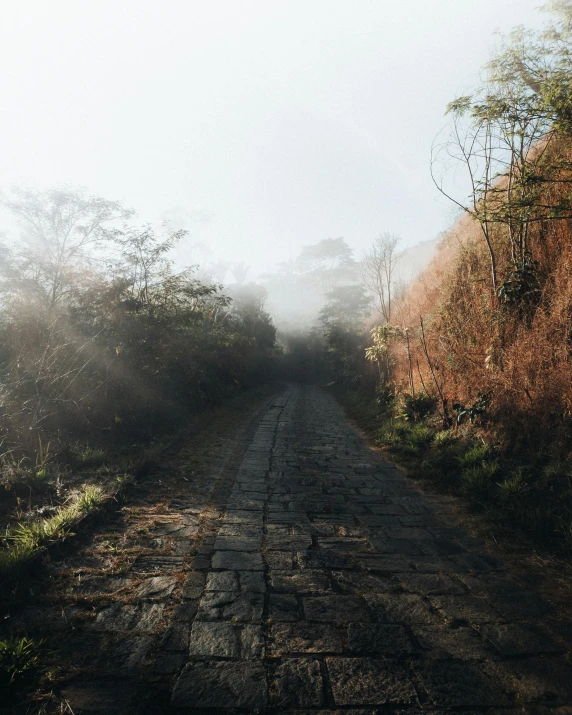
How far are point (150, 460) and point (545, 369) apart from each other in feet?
18.7

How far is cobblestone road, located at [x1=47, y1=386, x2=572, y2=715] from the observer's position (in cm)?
196

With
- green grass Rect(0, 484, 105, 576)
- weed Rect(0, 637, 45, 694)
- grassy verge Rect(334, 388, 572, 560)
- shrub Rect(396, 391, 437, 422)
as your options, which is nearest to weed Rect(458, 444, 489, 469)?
grassy verge Rect(334, 388, 572, 560)

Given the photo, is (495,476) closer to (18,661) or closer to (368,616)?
(368,616)

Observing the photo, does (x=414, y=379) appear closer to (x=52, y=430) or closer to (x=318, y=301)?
(x=52, y=430)

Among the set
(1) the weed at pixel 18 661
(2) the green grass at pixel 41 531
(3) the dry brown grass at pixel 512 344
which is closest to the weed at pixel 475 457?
(3) the dry brown grass at pixel 512 344

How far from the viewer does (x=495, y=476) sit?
5.06 m

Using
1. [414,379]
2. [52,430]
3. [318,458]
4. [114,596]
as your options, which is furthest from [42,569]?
[414,379]

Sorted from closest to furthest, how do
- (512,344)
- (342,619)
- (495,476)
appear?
(342,619) < (495,476) < (512,344)

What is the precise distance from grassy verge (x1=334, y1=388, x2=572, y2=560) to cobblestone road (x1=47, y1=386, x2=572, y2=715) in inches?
23.3

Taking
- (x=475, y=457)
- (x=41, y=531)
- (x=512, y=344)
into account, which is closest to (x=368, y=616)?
(x=41, y=531)

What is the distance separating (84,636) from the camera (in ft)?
7.59

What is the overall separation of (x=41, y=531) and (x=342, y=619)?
2.51m

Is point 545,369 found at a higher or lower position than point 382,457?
higher

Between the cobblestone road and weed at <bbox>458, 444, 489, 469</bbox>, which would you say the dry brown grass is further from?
the cobblestone road
